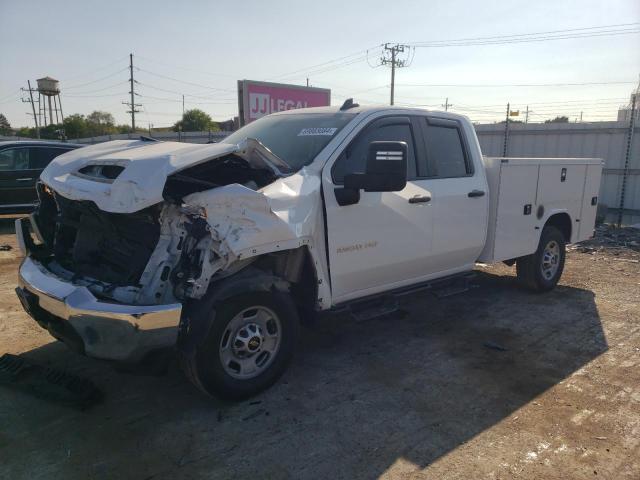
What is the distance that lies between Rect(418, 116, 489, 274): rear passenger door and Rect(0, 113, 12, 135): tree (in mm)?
75199

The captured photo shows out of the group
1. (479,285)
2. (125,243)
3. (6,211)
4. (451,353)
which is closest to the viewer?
(125,243)

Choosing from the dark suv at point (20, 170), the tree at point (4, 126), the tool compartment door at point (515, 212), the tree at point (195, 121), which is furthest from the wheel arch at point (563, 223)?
the tree at point (4, 126)

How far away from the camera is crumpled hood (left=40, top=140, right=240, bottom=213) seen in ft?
10.1

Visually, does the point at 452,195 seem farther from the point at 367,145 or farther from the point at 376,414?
the point at 376,414

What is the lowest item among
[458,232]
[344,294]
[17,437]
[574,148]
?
[17,437]

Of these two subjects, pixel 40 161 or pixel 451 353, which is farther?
pixel 40 161

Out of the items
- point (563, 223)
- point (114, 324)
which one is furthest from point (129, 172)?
point (563, 223)

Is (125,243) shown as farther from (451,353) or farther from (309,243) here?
(451,353)

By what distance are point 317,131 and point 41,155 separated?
8.75 m

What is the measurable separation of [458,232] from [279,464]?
9.59 feet

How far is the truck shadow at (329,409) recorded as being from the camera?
2.98 metres

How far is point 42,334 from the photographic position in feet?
15.6

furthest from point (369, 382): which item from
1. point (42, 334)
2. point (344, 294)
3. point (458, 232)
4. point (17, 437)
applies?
point (42, 334)

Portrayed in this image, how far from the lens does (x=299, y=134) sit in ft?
14.5
